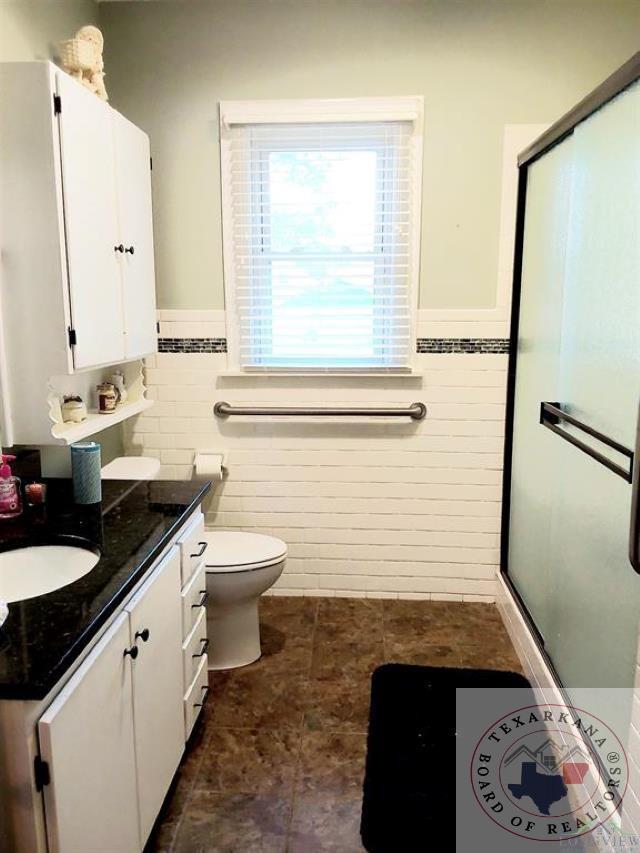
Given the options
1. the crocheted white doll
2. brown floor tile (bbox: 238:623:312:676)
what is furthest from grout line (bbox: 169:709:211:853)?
the crocheted white doll

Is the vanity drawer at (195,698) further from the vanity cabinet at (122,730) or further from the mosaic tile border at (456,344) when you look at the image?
the mosaic tile border at (456,344)

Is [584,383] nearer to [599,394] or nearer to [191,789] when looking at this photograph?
[599,394]

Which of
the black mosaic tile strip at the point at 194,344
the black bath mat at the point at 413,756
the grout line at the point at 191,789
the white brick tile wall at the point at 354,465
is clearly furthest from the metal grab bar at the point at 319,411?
the grout line at the point at 191,789

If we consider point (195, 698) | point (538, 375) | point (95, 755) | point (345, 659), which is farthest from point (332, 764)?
point (538, 375)

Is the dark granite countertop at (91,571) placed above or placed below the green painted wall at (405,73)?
below

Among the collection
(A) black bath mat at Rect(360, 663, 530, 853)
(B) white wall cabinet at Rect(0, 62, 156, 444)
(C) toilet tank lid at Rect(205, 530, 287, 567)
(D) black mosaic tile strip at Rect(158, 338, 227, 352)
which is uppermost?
(B) white wall cabinet at Rect(0, 62, 156, 444)

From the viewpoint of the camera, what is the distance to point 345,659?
252cm

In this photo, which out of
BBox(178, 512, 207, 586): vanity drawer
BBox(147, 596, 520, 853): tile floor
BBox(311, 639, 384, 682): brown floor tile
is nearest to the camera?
BBox(147, 596, 520, 853): tile floor

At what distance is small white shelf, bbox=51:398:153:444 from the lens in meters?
2.00

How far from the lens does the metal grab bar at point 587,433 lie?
1.56 metres

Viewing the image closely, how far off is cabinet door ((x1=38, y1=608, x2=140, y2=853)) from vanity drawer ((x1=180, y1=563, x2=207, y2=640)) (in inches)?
16.9

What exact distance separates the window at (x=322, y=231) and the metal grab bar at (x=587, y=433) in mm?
805

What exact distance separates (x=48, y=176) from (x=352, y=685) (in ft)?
6.43

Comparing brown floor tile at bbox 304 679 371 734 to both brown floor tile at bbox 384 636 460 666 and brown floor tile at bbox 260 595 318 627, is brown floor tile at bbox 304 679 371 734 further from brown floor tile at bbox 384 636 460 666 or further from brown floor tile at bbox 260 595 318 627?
brown floor tile at bbox 260 595 318 627
